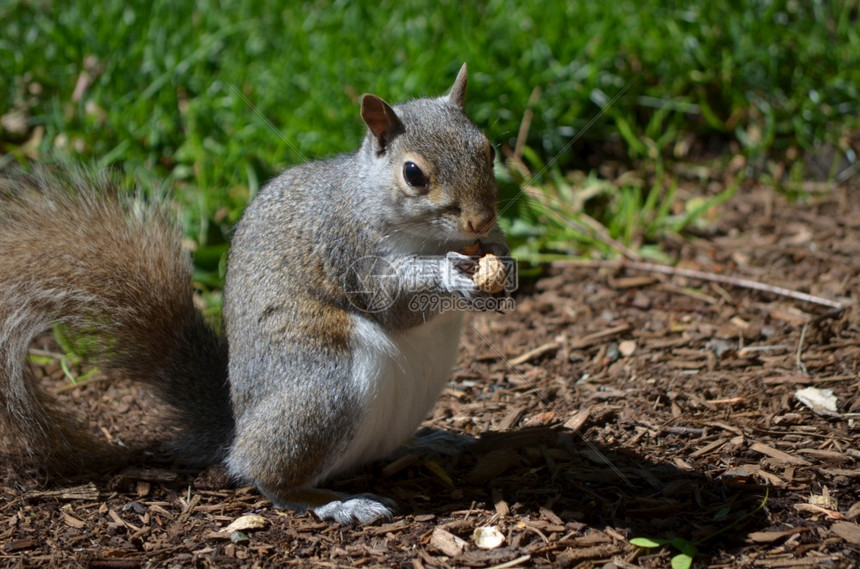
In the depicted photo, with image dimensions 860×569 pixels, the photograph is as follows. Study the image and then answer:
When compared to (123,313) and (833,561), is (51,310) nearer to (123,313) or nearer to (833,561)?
(123,313)

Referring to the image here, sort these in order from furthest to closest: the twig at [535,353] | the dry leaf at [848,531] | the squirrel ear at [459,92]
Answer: the twig at [535,353], the squirrel ear at [459,92], the dry leaf at [848,531]

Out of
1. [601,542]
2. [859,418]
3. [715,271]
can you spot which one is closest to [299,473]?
[601,542]

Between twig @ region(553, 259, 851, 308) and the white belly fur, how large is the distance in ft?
4.56

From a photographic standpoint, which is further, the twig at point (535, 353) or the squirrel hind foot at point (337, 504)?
the twig at point (535, 353)

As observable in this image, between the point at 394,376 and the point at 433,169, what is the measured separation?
56 centimetres

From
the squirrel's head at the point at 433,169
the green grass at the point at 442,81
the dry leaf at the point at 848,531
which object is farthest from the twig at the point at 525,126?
the dry leaf at the point at 848,531

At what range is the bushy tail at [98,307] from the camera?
237 cm

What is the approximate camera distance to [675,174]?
4.47 metres

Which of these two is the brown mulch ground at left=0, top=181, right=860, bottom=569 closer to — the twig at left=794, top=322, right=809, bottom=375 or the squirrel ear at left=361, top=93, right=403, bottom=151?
the twig at left=794, top=322, right=809, bottom=375

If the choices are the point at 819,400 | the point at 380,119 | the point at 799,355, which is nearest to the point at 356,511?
the point at 380,119

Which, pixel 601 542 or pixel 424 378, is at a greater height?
pixel 424 378

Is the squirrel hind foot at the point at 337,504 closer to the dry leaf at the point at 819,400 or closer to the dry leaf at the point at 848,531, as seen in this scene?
the dry leaf at the point at 848,531

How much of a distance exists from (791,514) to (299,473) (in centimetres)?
124

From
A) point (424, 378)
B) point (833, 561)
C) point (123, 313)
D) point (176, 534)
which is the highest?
point (123, 313)
